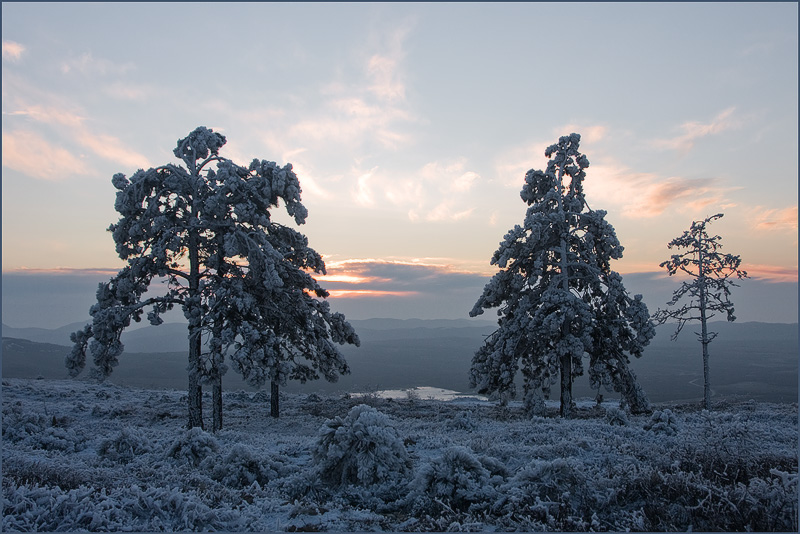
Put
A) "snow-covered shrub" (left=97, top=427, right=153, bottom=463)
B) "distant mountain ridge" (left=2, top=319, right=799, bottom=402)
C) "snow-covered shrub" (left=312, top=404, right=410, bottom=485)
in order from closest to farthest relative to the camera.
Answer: "snow-covered shrub" (left=312, top=404, right=410, bottom=485)
"snow-covered shrub" (left=97, top=427, right=153, bottom=463)
"distant mountain ridge" (left=2, top=319, right=799, bottom=402)

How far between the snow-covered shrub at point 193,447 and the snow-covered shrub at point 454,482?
17.4 feet

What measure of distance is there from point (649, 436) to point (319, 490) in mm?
8517

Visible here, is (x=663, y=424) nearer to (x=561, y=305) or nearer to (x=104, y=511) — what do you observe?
(x=561, y=305)

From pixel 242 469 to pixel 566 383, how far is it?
1419 centimetres

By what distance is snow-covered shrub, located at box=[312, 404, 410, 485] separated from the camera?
8.33 metres

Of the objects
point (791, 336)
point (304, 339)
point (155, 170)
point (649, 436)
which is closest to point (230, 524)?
point (649, 436)

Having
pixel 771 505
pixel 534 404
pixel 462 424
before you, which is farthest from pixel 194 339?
pixel 771 505

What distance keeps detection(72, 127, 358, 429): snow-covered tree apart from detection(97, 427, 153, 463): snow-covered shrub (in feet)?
13.2

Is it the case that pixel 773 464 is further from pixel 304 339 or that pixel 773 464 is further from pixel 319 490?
pixel 304 339

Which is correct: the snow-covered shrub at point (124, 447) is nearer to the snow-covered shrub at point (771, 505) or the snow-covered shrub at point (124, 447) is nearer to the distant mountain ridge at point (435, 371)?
the snow-covered shrub at point (771, 505)

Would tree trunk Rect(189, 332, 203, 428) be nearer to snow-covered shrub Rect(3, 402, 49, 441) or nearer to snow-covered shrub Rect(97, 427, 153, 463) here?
snow-covered shrub Rect(3, 402, 49, 441)

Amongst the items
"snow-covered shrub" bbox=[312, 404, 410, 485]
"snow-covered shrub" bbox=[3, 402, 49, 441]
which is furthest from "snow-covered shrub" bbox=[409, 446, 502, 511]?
"snow-covered shrub" bbox=[3, 402, 49, 441]

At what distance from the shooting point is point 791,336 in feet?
647

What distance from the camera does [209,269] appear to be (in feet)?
56.7
